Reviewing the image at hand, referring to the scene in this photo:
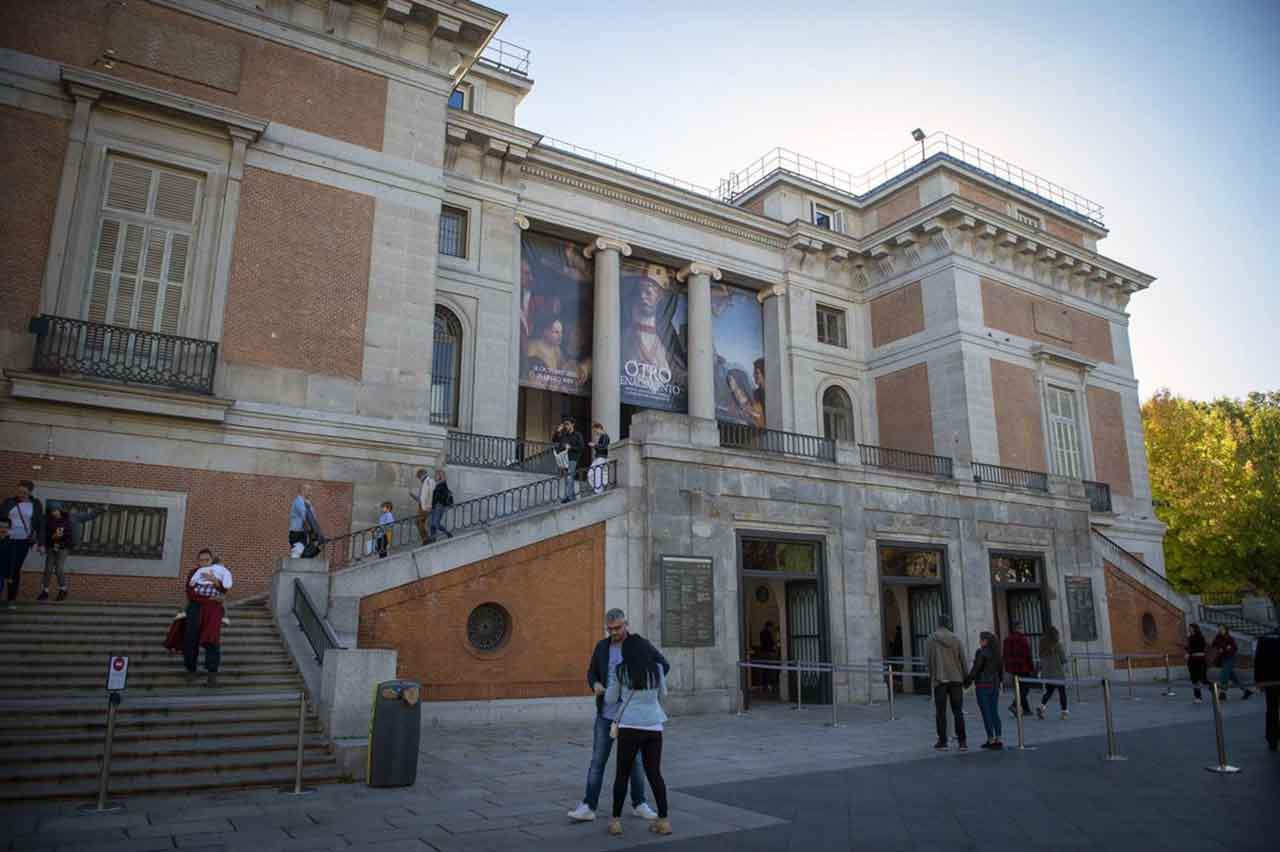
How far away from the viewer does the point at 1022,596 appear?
23.1 meters

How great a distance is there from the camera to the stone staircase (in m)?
8.16

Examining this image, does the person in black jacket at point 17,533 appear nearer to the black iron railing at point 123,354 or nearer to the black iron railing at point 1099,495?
the black iron railing at point 123,354

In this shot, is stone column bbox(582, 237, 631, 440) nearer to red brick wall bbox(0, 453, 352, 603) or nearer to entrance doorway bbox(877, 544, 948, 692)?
entrance doorway bbox(877, 544, 948, 692)

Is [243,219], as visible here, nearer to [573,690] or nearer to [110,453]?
[110,453]

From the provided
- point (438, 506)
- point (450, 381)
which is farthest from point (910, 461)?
point (438, 506)

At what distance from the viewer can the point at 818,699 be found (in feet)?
59.6

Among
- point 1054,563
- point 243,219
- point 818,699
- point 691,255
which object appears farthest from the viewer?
point 691,255

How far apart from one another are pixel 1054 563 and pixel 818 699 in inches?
363

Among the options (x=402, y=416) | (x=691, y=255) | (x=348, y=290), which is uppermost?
(x=691, y=255)

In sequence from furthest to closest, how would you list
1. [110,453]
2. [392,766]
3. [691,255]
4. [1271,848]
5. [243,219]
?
[691,255], [243,219], [110,453], [392,766], [1271,848]

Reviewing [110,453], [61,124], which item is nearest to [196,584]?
[110,453]

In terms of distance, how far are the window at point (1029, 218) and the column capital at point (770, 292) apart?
984 cm

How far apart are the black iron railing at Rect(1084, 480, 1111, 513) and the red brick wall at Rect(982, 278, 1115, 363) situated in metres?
4.94

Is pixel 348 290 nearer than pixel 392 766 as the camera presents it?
No
